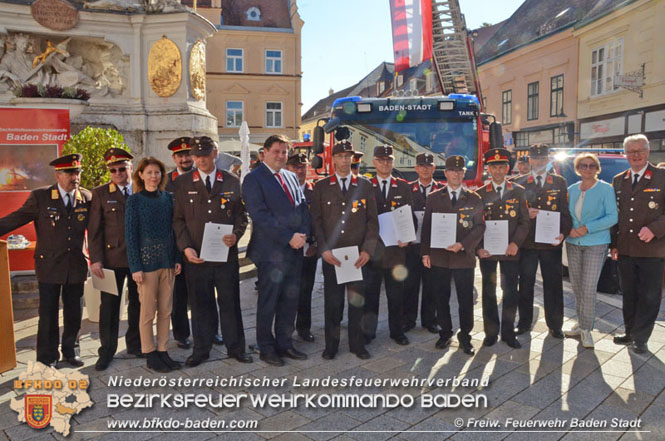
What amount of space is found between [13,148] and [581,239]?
7.71 m

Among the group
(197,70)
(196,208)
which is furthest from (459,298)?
(197,70)

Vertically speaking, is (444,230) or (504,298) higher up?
(444,230)

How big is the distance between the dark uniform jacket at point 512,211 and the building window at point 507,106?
1112 inches

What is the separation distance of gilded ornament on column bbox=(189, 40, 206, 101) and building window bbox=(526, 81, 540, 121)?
20308 millimetres

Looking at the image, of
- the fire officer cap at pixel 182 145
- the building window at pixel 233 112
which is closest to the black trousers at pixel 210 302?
the fire officer cap at pixel 182 145

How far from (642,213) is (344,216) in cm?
307

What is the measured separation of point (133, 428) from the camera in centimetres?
388

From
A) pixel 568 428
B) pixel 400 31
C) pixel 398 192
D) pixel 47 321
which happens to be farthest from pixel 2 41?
pixel 568 428

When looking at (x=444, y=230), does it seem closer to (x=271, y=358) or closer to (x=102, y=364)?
(x=271, y=358)

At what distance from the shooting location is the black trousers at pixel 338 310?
538 centimetres

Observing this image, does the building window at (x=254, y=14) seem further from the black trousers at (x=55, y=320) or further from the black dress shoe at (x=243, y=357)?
the black dress shoe at (x=243, y=357)

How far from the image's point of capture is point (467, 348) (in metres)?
5.39

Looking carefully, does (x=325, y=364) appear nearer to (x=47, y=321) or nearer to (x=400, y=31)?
(x=47, y=321)

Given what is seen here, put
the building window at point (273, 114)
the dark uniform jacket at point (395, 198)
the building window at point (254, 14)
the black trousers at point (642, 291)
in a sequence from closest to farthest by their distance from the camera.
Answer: the black trousers at point (642, 291), the dark uniform jacket at point (395, 198), the building window at point (273, 114), the building window at point (254, 14)
